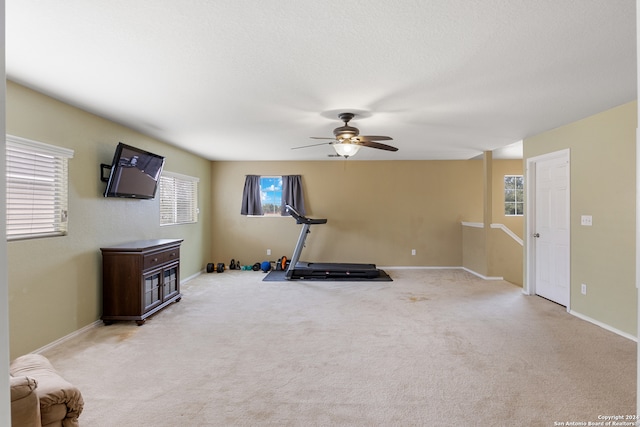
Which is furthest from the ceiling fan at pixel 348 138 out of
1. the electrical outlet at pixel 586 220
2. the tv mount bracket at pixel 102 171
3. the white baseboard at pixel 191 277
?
the white baseboard at pixel 191 277

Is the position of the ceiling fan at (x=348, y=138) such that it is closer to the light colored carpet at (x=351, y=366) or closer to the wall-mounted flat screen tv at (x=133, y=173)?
the light colored carpet at (x=351, y=366)

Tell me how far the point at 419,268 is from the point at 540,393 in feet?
16.3

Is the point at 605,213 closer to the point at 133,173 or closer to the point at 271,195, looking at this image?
the point at 133,173

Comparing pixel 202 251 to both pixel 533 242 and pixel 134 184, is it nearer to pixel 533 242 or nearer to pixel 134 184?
pixel 134 184

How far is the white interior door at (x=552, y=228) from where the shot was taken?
4320mm

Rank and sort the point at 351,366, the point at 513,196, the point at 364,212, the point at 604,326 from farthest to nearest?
1. the point at 513,196
2. the point at 364,212
3. the point at 604,326
4. the point at 351,366

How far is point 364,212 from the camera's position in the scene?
7312mm

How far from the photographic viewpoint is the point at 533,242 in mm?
4945

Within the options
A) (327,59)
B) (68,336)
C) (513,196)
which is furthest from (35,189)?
(513,196)

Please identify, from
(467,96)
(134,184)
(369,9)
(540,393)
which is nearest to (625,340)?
(540,393)

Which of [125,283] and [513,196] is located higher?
[513,196]

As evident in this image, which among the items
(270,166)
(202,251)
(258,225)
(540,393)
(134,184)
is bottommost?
(540,393)

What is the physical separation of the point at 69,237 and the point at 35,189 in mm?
→ 564

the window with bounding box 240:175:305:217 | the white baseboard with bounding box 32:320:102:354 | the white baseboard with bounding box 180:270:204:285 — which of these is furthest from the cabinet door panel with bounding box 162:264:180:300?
the window with bounding box 240:175:305:217
